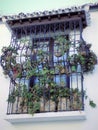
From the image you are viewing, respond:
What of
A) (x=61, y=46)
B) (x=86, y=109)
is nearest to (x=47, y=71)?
(x=61, y=46)

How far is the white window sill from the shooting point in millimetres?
7160

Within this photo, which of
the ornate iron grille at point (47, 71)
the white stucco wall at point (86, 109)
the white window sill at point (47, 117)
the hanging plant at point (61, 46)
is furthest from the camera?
the hanging plant at point (61, 46)

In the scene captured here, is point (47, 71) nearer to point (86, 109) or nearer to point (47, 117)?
point (47, 117)

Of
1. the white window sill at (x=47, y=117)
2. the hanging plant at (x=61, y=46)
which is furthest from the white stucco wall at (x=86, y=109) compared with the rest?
the hanging plant at (x=61, y=46)

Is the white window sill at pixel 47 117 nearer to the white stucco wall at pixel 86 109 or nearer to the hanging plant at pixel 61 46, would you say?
the white stucco wall at pixel 86 109

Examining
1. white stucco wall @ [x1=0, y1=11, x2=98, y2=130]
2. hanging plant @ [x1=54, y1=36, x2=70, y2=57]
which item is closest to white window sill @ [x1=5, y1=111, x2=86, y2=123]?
Result: white stucco wall @ [x1=0, y1=11, x2=98, y2=130]

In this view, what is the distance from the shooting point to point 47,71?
7.73 m

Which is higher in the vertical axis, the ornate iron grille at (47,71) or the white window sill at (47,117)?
the ornate iron grille at (47,71)

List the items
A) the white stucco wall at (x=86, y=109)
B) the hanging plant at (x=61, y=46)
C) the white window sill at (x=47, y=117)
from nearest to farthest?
the white window sill at (x=47, y=117) < the white stucco wall at (x=86, y=109) < the hanging plant at (x=61, y=46)

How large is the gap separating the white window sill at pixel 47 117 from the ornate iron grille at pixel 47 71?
154mm

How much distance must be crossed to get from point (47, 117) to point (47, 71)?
106 cm

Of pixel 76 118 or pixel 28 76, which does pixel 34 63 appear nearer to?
pixel 28 76

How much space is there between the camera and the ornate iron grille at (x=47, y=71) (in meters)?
7.61

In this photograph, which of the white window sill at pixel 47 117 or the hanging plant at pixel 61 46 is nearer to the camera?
the white window sill at pixel 47 117
